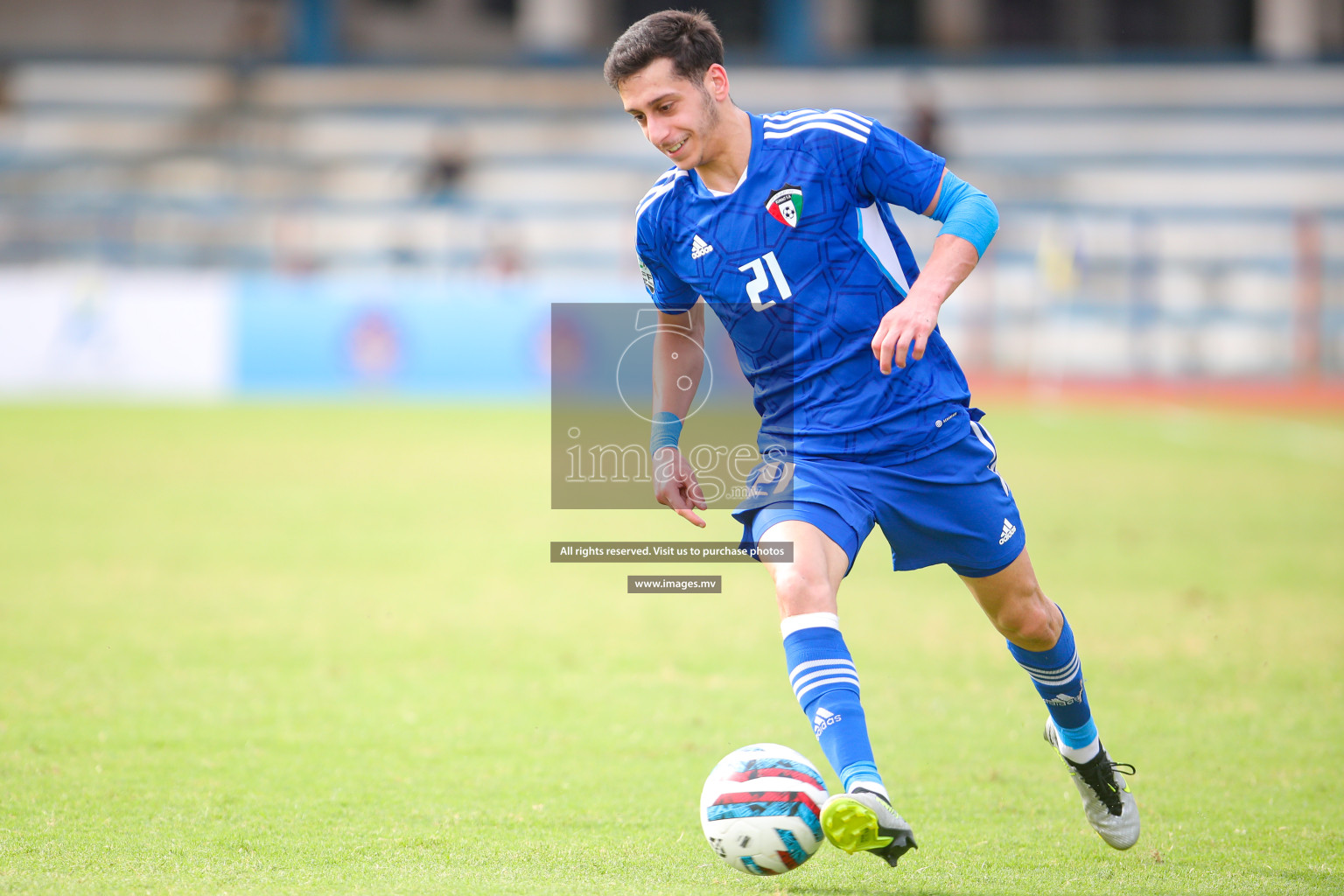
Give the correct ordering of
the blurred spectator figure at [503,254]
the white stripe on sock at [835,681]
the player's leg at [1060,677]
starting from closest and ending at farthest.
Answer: the white stripe on sock at [835,681] → the player's leg at [1060,677] → the blurred spectator figure at [503,254]

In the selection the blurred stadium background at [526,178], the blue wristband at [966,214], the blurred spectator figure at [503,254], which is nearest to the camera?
the blue wristband at [966,214]

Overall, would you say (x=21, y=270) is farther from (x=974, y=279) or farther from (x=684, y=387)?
(x=684, y=387)

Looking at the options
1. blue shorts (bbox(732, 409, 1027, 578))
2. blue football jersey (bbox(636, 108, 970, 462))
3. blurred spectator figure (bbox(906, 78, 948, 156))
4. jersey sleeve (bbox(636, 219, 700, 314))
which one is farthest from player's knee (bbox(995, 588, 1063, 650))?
blurred spectator figure (bbox(906, 78, 948, 156))

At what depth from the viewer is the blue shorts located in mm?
3688

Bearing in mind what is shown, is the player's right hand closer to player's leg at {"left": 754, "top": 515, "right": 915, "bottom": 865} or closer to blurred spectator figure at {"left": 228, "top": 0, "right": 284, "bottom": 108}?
player's leg at {"left": 754, "top": 515, "right": 915, "bottom": 865}

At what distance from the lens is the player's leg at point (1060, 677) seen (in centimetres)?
391

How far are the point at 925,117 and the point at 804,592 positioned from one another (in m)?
23.1

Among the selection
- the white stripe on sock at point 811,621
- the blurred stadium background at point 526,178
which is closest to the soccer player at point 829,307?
the white stripe on sock at point 811,621

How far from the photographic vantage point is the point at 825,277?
3811mm

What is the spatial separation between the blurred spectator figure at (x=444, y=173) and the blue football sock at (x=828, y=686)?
80.4 feet

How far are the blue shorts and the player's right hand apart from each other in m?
0.19

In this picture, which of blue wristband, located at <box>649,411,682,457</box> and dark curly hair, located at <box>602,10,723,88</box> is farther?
blue wristband, located at <box>649,411,682,457</box>

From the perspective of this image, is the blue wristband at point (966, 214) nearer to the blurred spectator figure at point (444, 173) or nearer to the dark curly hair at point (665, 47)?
the dark curly hair at point (665, 47)

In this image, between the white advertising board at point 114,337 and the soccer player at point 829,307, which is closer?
the soccer player at point 829,307
